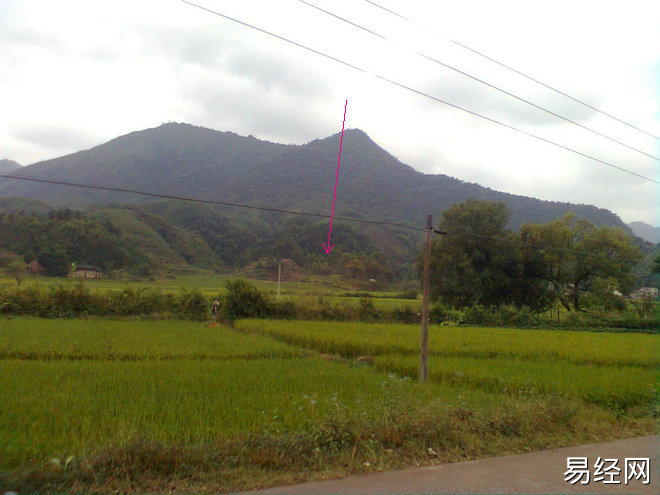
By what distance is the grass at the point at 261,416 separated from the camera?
4.13 metres

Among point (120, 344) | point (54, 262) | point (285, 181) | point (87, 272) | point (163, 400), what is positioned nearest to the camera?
point (163, 400)

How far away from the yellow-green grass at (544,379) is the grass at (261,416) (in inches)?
1.7

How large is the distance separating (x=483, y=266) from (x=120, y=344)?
27474mm

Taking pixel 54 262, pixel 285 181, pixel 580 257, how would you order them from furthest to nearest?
pixel 285 181
pixel 580 257
pixel 54 262

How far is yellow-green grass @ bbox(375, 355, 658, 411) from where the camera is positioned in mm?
8180

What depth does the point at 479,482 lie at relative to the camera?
14.1 feet

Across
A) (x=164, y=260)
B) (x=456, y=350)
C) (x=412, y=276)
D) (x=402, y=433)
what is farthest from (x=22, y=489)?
(x=412, y=276)

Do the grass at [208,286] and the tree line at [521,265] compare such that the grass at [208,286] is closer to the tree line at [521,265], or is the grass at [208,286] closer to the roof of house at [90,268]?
the roof of house at [90,268]

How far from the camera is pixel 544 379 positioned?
916 cm

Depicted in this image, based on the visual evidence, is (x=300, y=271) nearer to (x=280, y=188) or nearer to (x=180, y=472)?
(x=280, y=188)

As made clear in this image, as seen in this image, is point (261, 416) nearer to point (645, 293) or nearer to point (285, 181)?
point (645, 293)

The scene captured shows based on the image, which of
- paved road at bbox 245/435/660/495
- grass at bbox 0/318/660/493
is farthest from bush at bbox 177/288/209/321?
paved road at bbox 245/435/660/495

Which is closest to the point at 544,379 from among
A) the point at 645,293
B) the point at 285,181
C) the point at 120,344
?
the point at 120,344

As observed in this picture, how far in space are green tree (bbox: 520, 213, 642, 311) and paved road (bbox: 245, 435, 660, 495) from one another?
3187cm
